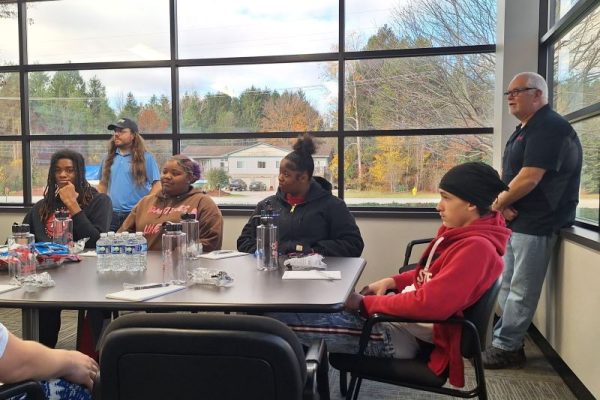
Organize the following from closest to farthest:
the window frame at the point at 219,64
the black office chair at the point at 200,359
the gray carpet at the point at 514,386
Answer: the black office chair at the point at 200,359
the gray carpet at the point at 514,386
the window frame at the point at 219,64

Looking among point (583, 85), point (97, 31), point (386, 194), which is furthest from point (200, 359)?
point (97, 31)

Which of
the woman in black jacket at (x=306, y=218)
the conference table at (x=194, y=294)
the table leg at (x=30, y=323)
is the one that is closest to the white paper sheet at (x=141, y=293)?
the conference table at (x=194, y=294)

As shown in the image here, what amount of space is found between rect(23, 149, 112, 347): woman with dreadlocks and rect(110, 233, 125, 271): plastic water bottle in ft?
2.31

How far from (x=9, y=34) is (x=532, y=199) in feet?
16.3

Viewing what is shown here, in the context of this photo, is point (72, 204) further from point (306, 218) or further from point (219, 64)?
point (219, 64)

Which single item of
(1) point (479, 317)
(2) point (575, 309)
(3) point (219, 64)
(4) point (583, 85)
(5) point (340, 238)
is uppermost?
(3) point (219, 64)

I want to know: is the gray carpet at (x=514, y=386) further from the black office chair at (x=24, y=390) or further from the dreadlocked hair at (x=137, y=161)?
the dreadlocked hair at (x=137, y=161)

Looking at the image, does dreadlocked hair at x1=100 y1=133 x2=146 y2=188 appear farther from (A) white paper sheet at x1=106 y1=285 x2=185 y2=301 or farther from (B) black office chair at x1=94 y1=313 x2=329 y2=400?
(B) black office chair at x1=94 y1=313 x2=329 y2=400

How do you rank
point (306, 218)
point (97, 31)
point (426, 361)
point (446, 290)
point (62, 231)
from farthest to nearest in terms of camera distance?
point (97, 31) → point (306, 218) → point (62, 231) → point (426, 361) → point (446, 290)

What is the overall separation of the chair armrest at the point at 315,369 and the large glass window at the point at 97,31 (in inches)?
159

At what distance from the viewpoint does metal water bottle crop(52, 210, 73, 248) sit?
2695mm

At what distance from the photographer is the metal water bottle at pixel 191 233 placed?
2463 millimetres

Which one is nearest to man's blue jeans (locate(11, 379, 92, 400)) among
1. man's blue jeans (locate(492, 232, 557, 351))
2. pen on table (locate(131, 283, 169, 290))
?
pen on table (locate(131, 283, 169, 290))

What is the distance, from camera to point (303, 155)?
2.90 m
